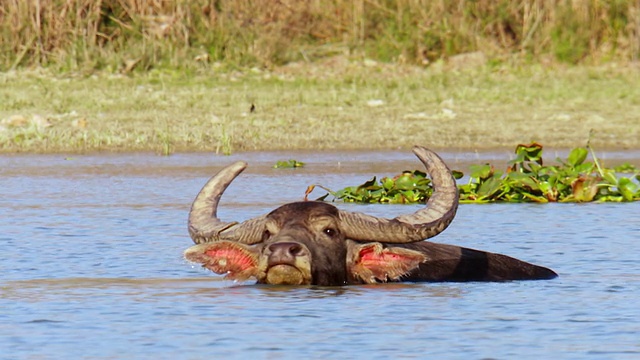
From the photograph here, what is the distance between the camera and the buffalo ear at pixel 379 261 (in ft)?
21.1

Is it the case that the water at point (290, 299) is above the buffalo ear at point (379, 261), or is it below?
below

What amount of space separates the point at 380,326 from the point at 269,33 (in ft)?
45.5

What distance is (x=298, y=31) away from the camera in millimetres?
19891

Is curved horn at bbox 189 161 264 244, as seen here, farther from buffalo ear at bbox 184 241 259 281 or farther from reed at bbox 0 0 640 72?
reed at bbox 0 0 640 72

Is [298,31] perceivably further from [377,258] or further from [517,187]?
[377,258]

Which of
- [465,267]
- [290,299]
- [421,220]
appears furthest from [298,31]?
[290,299]

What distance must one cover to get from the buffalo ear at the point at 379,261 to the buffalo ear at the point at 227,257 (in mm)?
405

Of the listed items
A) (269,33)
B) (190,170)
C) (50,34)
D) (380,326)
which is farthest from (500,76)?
(380,326)

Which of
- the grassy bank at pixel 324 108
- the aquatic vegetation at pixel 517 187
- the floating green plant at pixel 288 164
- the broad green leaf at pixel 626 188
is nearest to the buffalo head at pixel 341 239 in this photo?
the aquatic vegetation at pixel 517 187

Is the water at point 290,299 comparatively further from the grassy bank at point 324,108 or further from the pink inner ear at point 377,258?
the grassy bank at point 324,108

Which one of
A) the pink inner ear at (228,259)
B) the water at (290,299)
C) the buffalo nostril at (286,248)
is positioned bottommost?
the water at (290,299)

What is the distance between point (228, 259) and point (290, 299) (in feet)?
1.34

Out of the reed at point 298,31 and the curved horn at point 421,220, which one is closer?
the curved horn at point 421,220

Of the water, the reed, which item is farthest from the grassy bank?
the water
